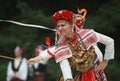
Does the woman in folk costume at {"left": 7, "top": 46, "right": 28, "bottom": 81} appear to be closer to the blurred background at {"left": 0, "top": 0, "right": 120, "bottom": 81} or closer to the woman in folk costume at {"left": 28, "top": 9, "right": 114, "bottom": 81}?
the blurred background at {"left": 0, "top": 0, "right": 120, "bottom": 81}

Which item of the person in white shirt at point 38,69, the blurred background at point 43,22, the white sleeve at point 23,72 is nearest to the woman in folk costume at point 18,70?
the white sleeve at point 23,72

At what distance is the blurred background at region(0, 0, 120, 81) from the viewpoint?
46.2ft

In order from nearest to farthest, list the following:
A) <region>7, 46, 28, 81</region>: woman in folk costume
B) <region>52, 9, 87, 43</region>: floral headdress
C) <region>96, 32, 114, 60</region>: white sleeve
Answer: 1. <region>52, 9, 87, 43</region>: floral headdress
2. <region>96, 32, 114, 60</region>: white sleeve
3. <region>7, 46, 28, 81</region>: woman in folk costume

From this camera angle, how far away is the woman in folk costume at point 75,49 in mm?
6469

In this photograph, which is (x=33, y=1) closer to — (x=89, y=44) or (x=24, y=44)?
(x=24, y=44)

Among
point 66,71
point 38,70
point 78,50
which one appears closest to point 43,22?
point 38,70

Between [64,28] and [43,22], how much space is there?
7847 millimetres

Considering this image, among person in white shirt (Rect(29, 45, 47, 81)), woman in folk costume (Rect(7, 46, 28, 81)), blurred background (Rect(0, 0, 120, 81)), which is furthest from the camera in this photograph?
blurred background (Rect(0, 0, 120, 81))

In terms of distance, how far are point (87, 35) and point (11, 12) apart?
8.60 meters

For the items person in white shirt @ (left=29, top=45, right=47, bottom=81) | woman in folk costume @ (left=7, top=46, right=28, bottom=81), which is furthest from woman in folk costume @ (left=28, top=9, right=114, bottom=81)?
person in white shirt @ (left=29, top=45, right=47, bottom=81)

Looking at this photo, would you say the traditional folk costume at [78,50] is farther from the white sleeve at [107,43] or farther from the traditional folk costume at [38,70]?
the traditional folk costume at [38,70]

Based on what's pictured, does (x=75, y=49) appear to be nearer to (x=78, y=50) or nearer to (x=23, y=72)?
(x=78, y=50)

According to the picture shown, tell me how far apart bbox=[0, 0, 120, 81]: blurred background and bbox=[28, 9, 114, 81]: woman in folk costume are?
22.9ft

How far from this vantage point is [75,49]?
6.58m
